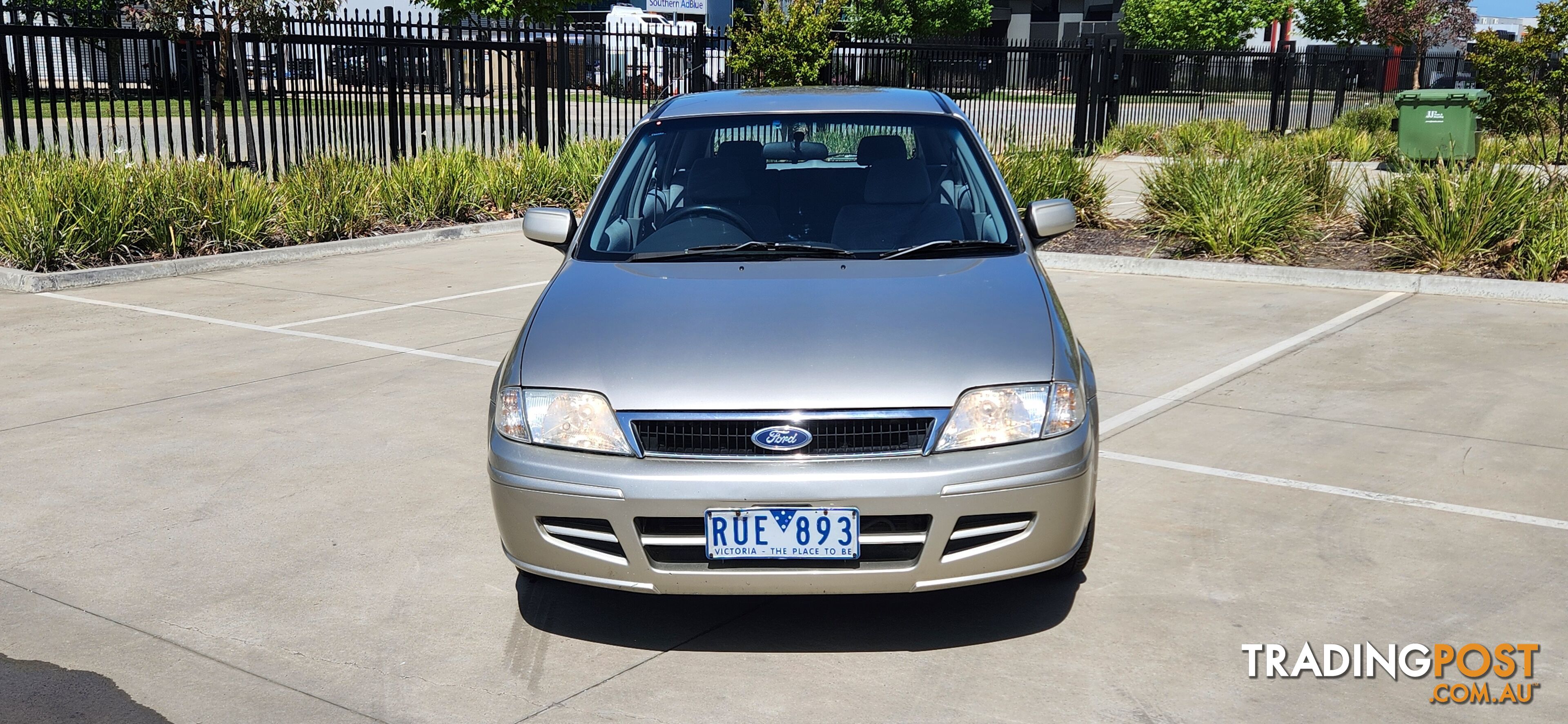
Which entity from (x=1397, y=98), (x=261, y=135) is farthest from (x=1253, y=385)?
(x=1397, y=98)

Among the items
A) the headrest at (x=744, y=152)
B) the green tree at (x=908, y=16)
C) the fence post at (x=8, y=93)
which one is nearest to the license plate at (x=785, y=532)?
the headrest at (x=744, y=152)

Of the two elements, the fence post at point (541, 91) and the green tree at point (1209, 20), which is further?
the green tree at point (1209, 20)

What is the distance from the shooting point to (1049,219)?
16.4 ft

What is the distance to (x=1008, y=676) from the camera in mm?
3662

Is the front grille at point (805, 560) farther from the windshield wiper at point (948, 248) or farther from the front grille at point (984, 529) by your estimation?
the windshield wiper at point (948, 248)

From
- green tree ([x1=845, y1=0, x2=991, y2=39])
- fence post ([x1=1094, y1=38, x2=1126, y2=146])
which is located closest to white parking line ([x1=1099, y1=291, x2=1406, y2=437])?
fence post ([x1=1094, y1=38, x2=1126, y2=146])

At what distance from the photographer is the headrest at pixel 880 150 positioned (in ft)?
17.0

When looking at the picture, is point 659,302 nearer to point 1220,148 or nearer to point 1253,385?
point 1253,385

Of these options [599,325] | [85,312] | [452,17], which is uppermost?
[452,17]

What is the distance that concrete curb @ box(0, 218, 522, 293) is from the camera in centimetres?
1031

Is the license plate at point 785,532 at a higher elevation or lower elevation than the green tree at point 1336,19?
lower

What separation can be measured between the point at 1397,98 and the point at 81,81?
717 inches

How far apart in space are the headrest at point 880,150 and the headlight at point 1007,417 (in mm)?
1779

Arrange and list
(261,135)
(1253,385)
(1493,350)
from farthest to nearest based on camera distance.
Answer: (261,135), (1493,350), (1253,385)
